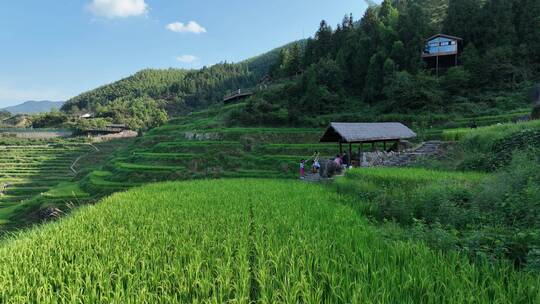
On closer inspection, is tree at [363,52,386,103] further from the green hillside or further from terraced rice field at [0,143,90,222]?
the green hillside

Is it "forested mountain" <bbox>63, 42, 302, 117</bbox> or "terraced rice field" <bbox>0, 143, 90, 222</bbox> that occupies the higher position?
"forested mountain" <bbox>63, 42, 302, 117</bbox>

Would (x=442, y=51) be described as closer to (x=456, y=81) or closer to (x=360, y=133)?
(x=456, y=81)

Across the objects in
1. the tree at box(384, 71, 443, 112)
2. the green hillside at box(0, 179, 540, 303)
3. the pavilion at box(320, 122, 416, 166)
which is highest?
the tree at box(384, 71, 443, 112)

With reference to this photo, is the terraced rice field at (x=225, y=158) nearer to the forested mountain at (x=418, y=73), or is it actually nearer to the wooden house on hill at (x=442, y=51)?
the forested mountain at (x=418, y=73)

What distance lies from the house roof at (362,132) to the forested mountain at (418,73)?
13157mm

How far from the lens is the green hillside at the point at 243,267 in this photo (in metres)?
3.33

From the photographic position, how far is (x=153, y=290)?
3783 millimetres

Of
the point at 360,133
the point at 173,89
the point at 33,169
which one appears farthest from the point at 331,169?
the point at 173,89

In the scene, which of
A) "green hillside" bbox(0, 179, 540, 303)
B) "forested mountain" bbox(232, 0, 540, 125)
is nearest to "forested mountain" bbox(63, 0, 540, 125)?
"forested mountain" bbox(232, 0, 540, 125)

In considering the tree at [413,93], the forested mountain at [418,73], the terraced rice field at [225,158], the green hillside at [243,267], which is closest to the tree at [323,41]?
the forested mountain at [418,73]

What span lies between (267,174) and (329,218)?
14718 mm

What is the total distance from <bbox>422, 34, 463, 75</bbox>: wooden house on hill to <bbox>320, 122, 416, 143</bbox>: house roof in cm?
2166

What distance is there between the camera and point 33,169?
37.2 metres

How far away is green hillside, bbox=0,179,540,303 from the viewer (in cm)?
333
